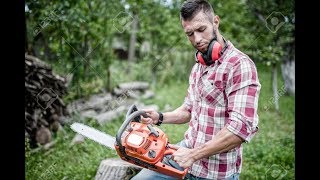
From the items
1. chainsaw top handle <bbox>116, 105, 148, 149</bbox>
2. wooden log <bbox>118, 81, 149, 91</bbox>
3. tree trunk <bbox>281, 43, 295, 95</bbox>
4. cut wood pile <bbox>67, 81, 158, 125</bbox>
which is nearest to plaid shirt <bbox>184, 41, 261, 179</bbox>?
chainsaw top handle <bbox>116, 105, 148, 149</bbox>

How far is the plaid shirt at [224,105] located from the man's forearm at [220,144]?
1.3 inches

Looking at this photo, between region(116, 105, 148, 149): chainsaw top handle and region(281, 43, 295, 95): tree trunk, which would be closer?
region(116, 105, 148, 149): chainsaw top handle

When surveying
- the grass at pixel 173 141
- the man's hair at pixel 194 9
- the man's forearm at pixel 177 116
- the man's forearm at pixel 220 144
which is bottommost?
the grass at pixel 173 141

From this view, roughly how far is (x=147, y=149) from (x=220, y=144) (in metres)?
0.45

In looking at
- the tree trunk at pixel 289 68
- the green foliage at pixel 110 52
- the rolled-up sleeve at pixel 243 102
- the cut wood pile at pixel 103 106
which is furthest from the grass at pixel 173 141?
the rolled-up sleeve at pixel 243 102

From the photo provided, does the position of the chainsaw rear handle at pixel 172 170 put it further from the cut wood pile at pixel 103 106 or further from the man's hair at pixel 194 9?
the cut wood pile at pixel 103 106

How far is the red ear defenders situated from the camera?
6.61 ft

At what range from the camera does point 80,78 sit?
19.4ft

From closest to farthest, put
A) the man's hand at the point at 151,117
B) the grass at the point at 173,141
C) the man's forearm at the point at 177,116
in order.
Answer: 1. the man's hand at the point at 151,117
2. the man's forearm at the point at 177,116
3. the grass at the point at 173,141

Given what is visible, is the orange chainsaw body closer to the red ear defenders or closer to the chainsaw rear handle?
the chainsaw rear handle

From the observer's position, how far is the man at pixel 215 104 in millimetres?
1890

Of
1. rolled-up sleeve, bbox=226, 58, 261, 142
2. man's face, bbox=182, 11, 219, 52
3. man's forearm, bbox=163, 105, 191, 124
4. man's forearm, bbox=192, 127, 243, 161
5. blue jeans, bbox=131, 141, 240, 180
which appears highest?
man's face, bbox=182, 11, 219, 52
